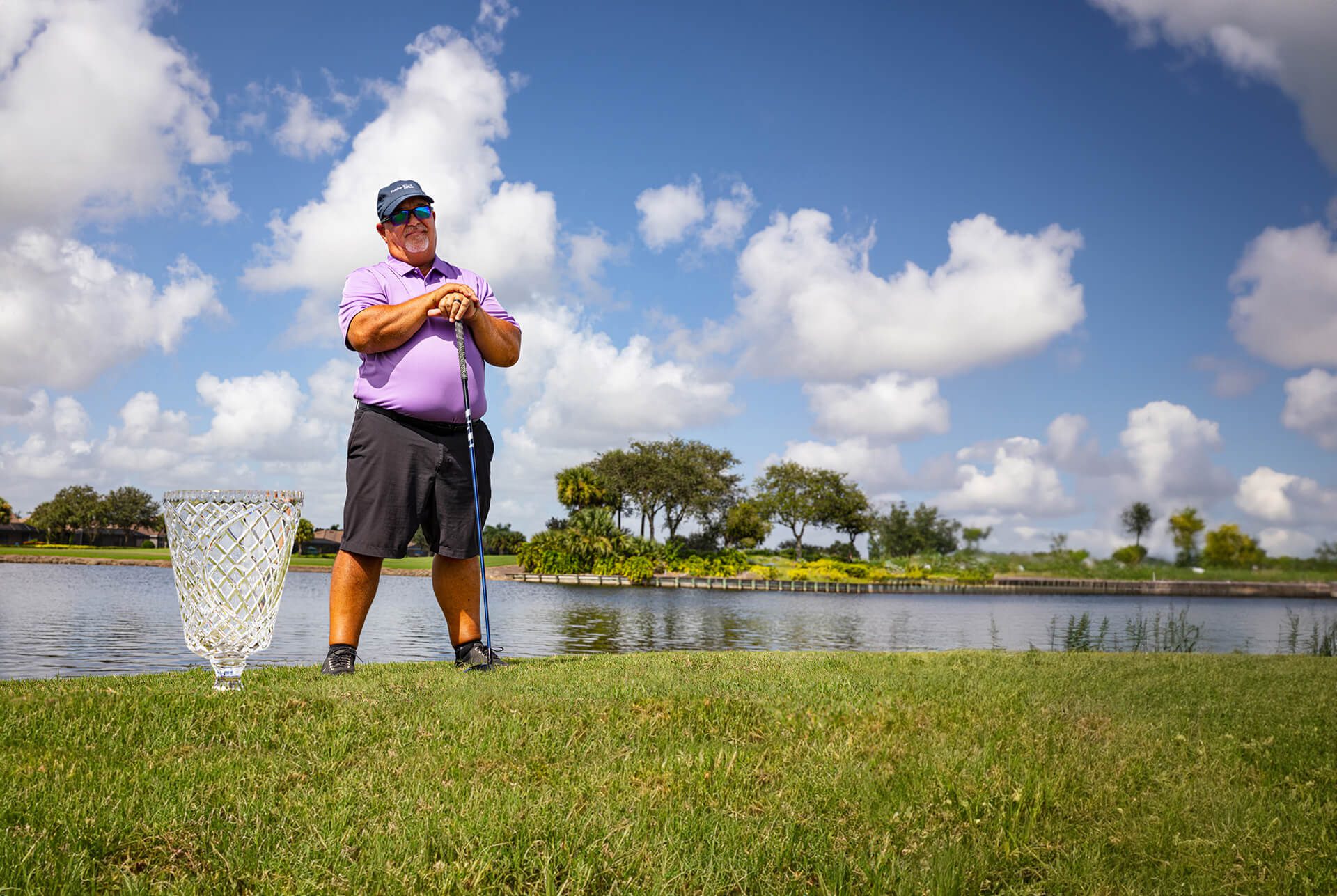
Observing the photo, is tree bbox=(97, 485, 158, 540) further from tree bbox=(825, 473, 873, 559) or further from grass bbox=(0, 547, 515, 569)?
tree bbox=(825, 473, 873, 559)

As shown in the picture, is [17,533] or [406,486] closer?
[406,486]

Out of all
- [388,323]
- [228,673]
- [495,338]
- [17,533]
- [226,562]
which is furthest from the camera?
[17,533]

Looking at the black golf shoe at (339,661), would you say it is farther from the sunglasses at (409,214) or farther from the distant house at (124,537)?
the distant house at (124,537)

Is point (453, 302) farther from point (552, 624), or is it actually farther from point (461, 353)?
point (552, 624)

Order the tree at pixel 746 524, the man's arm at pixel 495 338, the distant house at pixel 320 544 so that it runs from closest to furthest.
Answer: the man's arm at pixel 495 338 → the tree at pixel 746 524 → the distant house at pixel 320 544

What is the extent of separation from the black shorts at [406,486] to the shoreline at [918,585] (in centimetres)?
3541

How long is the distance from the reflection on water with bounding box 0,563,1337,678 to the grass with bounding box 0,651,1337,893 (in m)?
3.51

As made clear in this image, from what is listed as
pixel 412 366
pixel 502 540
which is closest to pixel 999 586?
pixel 502 540

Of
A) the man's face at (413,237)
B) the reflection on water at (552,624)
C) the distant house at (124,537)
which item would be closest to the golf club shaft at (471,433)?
the man's face at (413,237)

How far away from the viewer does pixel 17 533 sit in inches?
3169

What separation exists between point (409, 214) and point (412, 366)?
91 cm

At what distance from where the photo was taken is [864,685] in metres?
4.53

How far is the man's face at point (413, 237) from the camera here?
4.71 metres

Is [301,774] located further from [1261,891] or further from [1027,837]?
[1261,891]
